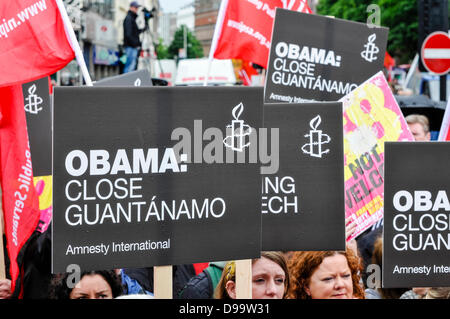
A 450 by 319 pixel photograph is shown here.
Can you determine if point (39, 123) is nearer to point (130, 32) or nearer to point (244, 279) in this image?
point (244, 279)

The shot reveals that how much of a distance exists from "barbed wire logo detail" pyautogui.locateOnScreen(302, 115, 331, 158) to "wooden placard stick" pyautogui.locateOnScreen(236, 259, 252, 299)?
591 millimetres

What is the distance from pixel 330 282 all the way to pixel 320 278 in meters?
0.05

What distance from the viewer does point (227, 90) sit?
3.46 meters

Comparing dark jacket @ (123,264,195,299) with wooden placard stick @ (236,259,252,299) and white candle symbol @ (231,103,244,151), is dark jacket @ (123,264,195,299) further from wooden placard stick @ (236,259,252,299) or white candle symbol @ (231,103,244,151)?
white candle symbol @ (231,103,244,151)

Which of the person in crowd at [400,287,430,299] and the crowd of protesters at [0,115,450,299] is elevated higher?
the crowd of protesters at [0,115,450,299]

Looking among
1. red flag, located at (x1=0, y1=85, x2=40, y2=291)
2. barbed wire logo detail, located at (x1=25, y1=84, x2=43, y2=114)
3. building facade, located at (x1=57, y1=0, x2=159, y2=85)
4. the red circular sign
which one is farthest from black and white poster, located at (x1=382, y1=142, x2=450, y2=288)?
building facade, located at (x1=57, y1=0, x2=159, y2=85)

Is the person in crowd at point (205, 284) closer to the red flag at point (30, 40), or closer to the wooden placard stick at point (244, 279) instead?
the wooden placard stick at point (244, 279)

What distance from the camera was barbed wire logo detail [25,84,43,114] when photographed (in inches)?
192

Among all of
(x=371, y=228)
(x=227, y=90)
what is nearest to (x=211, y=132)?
(x=227, y=90)

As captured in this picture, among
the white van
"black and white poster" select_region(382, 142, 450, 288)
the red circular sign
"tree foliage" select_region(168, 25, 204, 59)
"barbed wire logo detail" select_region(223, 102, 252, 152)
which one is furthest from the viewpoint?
"tree foliage" select_region(168, 25, 204, 59)

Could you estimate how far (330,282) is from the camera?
3936 mm

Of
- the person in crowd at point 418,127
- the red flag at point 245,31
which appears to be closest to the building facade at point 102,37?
the red flag at point 245,31

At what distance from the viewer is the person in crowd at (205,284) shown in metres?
3.86

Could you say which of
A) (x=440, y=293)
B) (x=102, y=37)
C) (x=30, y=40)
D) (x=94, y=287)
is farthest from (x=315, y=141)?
(x=102, y=37)
